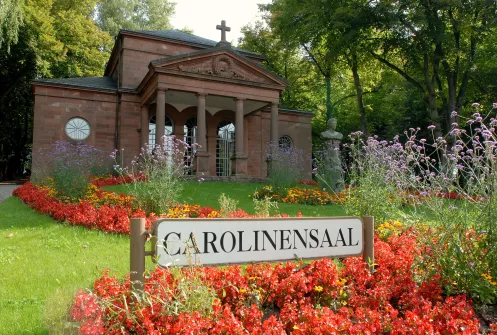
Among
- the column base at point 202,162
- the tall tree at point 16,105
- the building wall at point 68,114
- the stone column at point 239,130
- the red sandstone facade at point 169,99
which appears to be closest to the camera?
the column base at point 202,162

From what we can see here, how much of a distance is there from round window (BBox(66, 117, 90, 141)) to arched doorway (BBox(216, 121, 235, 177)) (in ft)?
24.5

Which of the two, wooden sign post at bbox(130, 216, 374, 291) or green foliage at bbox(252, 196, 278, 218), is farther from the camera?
green foliage at bbox(252, 196, 278, 218)

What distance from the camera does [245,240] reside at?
9.11 feet

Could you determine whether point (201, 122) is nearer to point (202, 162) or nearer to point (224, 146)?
point (202, 162)

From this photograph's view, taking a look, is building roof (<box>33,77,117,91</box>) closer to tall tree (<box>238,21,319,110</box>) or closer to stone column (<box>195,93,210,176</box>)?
stone column (<box>195,93,210,176</box>)

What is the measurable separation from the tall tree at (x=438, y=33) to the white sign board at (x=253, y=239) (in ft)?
57.9

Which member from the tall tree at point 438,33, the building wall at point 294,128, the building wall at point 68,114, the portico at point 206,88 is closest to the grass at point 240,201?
the portico at point 206,88

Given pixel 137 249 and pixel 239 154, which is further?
pixel 239 154

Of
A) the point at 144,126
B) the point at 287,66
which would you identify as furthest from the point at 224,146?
the point at 287,66

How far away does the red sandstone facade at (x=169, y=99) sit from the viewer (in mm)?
19672

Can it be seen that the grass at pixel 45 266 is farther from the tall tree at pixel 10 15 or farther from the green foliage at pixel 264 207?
the tall tree at pixel 10 15

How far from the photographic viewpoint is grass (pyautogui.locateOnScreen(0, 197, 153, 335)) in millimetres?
3264

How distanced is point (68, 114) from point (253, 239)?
68.3ft

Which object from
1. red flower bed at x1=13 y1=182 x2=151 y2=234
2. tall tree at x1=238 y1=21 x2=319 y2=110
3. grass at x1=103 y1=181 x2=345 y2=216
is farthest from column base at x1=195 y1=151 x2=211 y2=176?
tall tree at x1=238 y1=21 x2=319 y2=110
